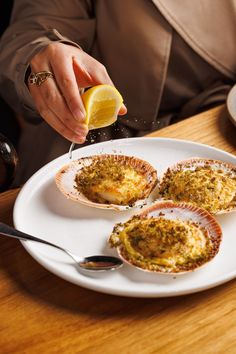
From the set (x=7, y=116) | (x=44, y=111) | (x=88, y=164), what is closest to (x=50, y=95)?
(x=44, y=111)

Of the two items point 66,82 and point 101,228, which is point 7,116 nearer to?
point 66,82

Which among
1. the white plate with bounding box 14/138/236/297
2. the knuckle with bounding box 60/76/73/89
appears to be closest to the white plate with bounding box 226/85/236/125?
the white plate with bounding box 14/138/236/297

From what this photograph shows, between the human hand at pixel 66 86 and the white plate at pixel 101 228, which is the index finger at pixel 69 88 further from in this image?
the white plate at pixel 101 228

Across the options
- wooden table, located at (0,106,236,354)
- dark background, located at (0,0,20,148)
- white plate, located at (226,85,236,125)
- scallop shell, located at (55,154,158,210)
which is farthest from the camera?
dark background, located at (0,0,20,148)

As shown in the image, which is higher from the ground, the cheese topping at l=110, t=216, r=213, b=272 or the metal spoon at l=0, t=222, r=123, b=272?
the cheese topping at l=110, t=216, r=213, b=272

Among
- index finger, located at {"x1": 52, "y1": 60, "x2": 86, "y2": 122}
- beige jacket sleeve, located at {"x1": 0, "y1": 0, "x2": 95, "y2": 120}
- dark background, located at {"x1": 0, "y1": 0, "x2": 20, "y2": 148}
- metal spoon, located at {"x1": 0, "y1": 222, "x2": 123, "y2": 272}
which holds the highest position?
index finger, located at {"x1": 52, "y1": 60, "x2": 86, "y2": 122}

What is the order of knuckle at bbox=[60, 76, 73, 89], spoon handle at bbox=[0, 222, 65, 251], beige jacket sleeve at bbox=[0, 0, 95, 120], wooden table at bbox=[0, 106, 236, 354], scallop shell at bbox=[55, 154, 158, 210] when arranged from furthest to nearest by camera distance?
beige jacket sleeve at bbox=[0, 0, 95, 120] < knuckle at bbox=[60, 76, 73, 89] < scallop shell at bbox=[55, 154, 158, 210] < spoon handle at bbox=[0, 222, 65, 251] < wooden table at bbox=[0, 106, 236, 354]

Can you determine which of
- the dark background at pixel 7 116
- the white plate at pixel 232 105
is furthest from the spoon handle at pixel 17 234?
the dark background at pixel 7 116

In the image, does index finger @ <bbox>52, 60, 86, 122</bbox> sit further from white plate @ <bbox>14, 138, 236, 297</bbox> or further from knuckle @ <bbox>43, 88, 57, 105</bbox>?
white plate @ <bbox>14, 138, 236, 297</bbox>
